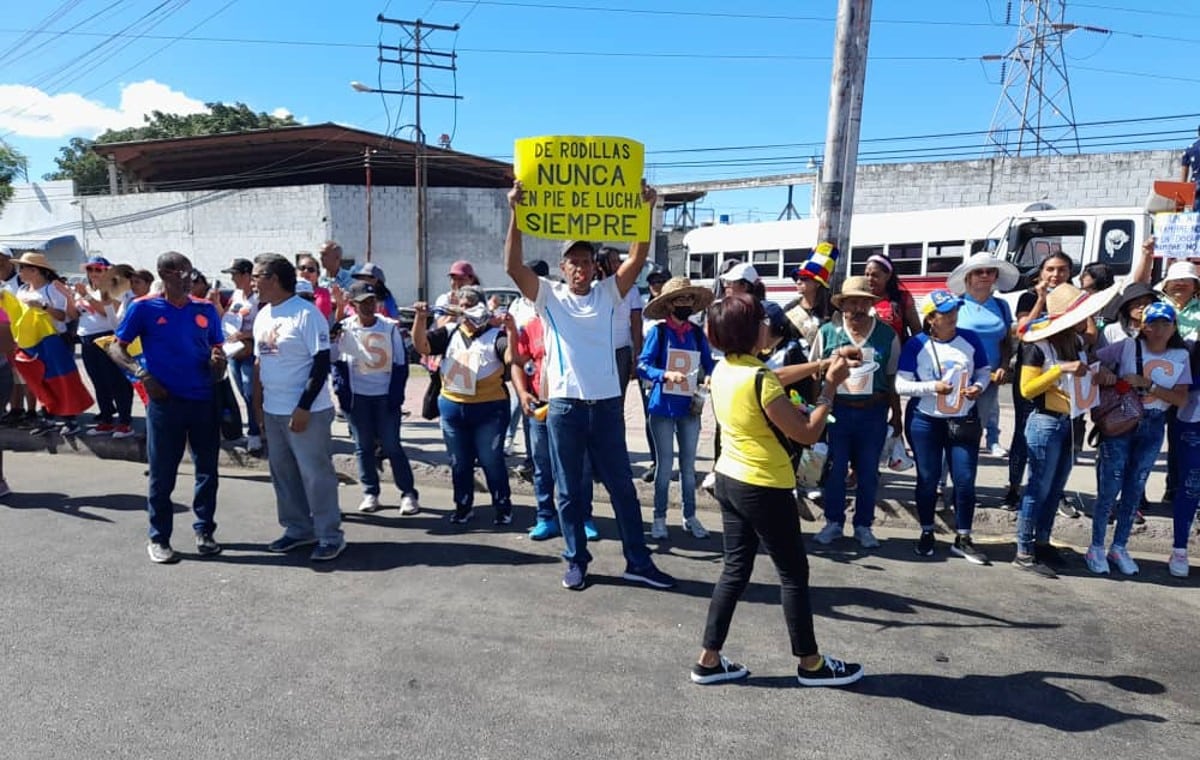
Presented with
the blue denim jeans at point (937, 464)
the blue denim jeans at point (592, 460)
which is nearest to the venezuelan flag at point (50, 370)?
the blue denim jeans at point (592, 460)

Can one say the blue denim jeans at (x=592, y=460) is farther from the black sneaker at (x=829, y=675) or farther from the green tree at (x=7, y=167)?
the green tree at (x=7, y=167)

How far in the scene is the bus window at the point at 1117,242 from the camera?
39.5 ft

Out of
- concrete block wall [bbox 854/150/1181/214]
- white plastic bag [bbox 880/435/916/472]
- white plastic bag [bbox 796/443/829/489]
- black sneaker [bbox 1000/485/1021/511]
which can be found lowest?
black sneaker [bbox 1000/485/1021/511]

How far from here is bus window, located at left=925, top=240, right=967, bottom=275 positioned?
14047 mm

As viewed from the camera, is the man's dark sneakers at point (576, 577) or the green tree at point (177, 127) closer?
the man's dark sneakers at point (576, 577)

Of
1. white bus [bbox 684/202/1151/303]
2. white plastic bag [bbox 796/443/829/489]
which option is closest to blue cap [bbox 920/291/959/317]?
white plastic bag [bbox 796/443/829/489]

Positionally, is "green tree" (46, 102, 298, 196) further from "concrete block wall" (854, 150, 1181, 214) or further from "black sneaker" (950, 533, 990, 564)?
"black sneaker" (950, 533, 990, 564)

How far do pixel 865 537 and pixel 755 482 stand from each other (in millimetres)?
2429

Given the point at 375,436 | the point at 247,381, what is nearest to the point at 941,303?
the point at 375,436

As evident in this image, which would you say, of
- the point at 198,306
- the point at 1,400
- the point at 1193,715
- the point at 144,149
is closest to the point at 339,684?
the point at 198,306

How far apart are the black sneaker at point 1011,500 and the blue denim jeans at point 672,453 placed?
8.52 feet

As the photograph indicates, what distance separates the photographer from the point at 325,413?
4.94 meters

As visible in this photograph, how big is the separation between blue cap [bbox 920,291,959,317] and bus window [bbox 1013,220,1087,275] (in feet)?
29.5

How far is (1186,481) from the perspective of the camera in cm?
485
